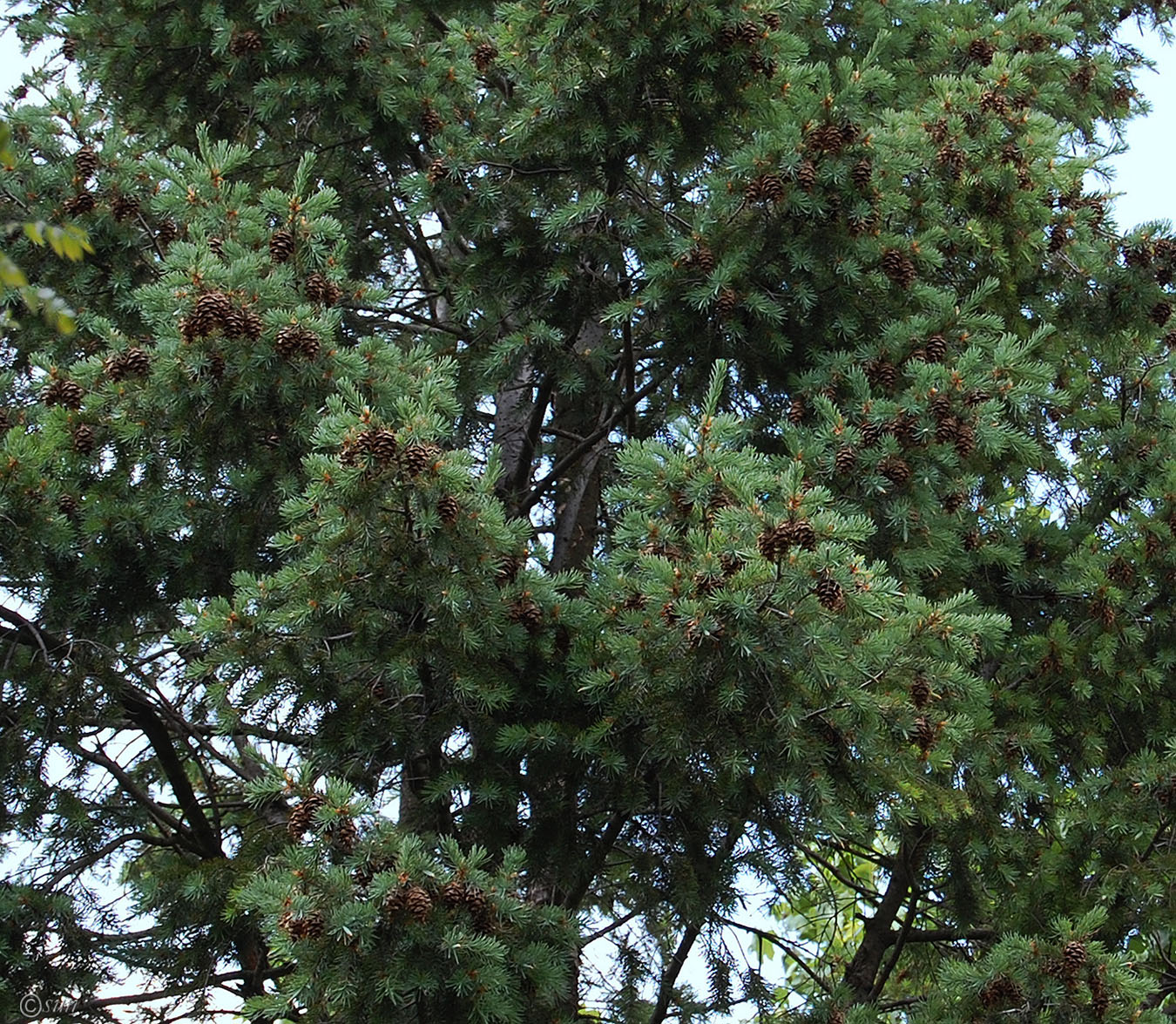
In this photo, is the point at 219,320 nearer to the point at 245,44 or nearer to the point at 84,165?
the point at 84,165

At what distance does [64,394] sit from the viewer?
5945 mm

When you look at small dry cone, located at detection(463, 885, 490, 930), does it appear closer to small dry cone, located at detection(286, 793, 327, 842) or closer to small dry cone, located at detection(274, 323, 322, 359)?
small dry cone, located at detection(286, 793, 327, 842)

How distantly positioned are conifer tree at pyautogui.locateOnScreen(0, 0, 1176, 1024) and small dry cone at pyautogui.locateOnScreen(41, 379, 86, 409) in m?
0.02

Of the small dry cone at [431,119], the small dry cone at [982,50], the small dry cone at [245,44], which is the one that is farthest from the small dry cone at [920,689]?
the small dry cone at [245,44]

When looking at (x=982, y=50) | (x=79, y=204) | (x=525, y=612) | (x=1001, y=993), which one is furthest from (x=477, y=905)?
(x=982, y=50)

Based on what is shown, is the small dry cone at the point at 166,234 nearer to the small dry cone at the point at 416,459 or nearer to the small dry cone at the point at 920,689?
the small dry cone at the point at 416,459

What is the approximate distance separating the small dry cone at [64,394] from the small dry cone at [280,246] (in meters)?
0.88

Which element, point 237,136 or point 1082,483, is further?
point 237,136

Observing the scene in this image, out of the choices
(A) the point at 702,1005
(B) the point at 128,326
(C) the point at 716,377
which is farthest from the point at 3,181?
(A) the point at 702,1005

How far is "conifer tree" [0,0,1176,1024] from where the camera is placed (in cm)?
500

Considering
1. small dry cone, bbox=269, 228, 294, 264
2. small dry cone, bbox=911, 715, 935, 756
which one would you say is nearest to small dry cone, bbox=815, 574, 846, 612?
small dry cone, bbox=911, 715, 935, 756

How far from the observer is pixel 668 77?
654 centimetres

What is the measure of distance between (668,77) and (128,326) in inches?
99.6

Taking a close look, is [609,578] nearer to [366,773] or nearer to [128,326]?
[366,773]
